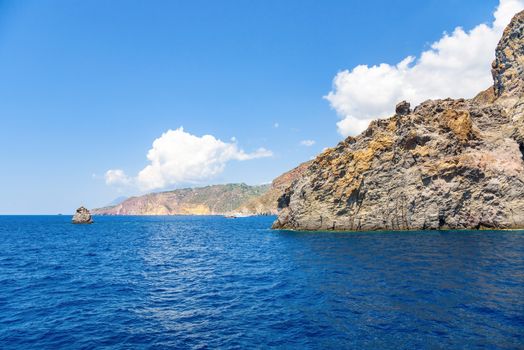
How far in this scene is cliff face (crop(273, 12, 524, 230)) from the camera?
70.9m

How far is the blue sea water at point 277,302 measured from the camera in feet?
59.9

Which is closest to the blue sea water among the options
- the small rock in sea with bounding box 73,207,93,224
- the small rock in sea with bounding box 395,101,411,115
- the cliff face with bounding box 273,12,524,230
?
the cliff face with bounding box 273,12,524,230

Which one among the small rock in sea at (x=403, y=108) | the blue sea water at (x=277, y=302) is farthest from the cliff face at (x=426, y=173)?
the blue sea water at (x=277, y=302)

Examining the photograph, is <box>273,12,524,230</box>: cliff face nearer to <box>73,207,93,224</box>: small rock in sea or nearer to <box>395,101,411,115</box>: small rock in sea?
<box>395,101,411,115</box>: small rock in sea

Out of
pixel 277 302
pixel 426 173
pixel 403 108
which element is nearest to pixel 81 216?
pixel 403 108

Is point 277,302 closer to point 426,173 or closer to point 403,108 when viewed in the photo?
point 426,173

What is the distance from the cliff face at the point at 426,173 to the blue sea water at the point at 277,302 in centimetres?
2966

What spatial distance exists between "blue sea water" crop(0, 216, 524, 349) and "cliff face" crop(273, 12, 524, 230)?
29657mm

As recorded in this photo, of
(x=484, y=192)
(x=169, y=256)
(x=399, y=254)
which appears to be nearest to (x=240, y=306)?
(x=399, y=254)

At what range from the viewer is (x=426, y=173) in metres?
74.2

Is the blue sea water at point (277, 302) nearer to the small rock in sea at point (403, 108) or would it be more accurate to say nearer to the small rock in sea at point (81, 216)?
the small rock in sea at point (403, 108)

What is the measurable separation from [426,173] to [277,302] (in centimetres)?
6170

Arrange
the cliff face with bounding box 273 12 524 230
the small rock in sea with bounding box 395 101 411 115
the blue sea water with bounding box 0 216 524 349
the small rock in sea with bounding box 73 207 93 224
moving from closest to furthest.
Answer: the blue sea water with bounding box 0 216 524 349
the cliff face with bounding box 273 12 524 230
the small rock in sea with bounding box 395 101 411 115
the small rock in sea with bounding box 73 207 93 224

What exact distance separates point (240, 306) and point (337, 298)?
7472 mm
